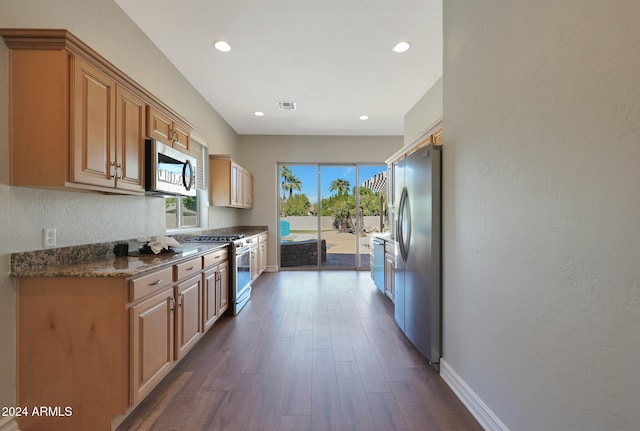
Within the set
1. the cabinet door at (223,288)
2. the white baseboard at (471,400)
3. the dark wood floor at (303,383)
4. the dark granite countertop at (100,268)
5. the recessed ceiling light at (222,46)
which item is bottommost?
the dark wood floor at (303,383)

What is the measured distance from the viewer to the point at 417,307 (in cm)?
256

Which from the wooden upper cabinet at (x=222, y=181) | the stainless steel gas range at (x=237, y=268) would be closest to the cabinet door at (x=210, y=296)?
the stainless steel gas range at (x=237, y=268)

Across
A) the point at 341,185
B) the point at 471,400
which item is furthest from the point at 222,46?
the point at 341,185

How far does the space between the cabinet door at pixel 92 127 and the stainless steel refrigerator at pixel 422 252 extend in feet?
7.62

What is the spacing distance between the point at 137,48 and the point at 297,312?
3335mm

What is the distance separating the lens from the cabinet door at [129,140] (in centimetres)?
196

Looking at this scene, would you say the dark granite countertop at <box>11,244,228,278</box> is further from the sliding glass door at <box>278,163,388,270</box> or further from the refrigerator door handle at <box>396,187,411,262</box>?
the sliding glass door at <box>278,163,388,270</box>

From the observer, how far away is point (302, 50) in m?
3.18

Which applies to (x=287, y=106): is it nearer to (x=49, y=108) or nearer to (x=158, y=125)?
(x=158, y=125)

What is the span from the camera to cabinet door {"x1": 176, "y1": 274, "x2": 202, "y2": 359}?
2.26 meters

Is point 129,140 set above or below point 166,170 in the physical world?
above

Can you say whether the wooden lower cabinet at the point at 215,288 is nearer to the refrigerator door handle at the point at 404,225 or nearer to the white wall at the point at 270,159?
the refrigerator door handle at the point at 404,225

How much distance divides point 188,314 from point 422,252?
2.06m

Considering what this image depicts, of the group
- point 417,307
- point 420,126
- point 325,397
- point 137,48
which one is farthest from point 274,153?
point 325,397
